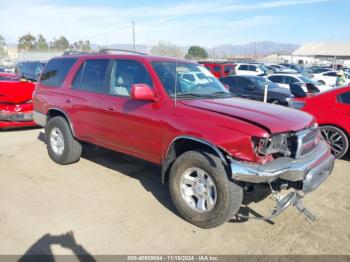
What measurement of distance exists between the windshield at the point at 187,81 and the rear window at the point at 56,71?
6.52 ft

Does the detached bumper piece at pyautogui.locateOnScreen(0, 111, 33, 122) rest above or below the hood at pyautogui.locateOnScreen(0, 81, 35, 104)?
below

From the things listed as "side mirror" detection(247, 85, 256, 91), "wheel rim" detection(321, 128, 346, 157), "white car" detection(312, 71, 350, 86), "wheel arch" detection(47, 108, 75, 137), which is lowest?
"white car" detection(312, 71, 350, 86)

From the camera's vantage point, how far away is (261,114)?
3938 mm

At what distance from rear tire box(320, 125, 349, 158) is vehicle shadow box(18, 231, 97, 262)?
16.6 feet

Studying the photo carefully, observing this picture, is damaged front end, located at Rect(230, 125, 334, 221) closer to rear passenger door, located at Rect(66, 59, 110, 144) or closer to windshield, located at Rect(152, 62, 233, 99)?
windshield, located at Rect(152, 62, 233, 99)

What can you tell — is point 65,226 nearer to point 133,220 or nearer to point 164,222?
point 133,220

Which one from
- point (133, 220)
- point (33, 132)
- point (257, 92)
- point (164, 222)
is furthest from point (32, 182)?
point (257, 92)

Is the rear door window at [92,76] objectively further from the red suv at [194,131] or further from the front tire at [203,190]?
the front tire at [203,190]

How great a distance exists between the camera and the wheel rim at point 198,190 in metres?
3.89

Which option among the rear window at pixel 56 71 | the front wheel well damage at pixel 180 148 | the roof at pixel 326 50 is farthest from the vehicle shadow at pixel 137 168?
the roof at pixel 326 50

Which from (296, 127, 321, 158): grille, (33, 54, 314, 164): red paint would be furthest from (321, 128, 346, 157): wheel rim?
(33, 54, 314, 164): red paint

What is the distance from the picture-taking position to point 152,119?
4.39m

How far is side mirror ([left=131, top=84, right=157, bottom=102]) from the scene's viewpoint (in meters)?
4.13

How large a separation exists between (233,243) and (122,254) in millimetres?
1173
